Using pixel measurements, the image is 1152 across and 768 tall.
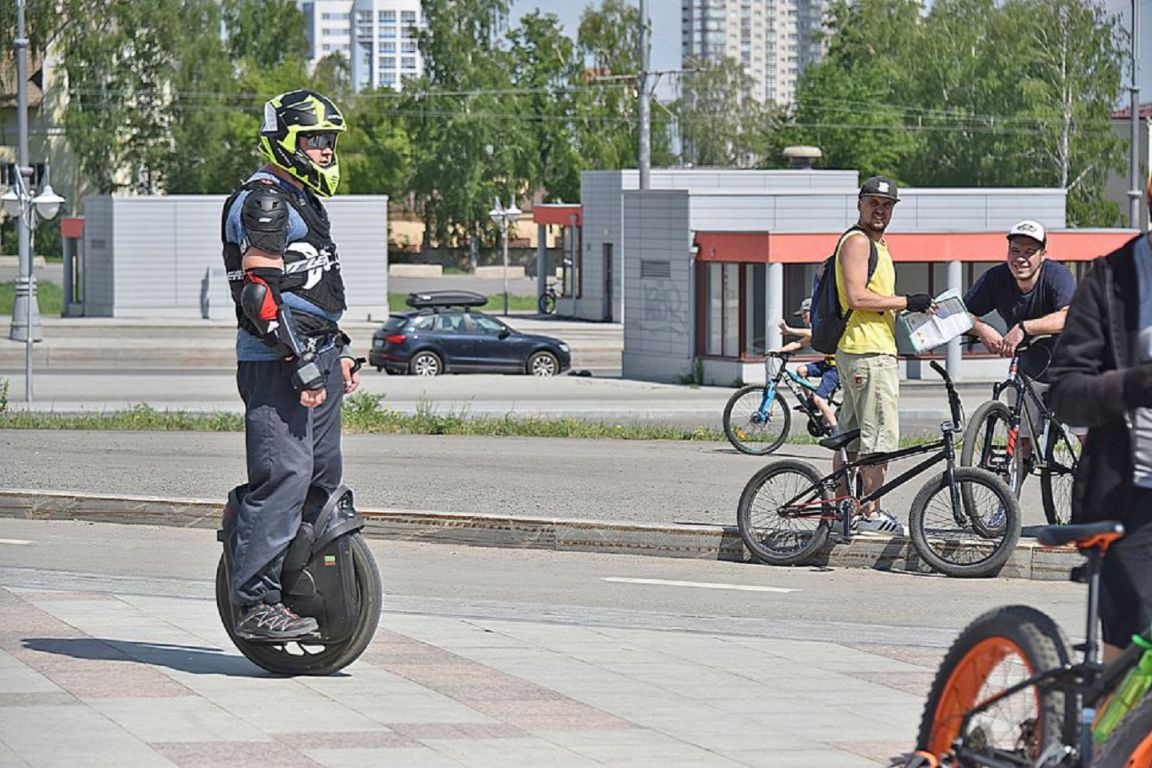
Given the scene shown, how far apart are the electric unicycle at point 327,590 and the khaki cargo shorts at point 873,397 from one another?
4115mm

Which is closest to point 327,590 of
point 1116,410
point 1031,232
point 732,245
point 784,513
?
point 1116,410

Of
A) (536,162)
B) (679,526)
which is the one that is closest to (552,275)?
(536,162)

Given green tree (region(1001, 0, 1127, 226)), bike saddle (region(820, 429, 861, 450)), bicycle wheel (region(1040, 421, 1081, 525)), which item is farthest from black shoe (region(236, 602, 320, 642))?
green tree (region(1001, 0, 1127, 226))

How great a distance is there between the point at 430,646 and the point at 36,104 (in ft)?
299

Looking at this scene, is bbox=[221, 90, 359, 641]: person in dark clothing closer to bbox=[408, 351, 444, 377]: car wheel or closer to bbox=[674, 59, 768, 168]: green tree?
bbox=[408, 351, 444, 377]: car wheel

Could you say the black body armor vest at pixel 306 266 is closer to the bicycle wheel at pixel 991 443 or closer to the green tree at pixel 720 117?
the bicycle wheel at pixel 991 443

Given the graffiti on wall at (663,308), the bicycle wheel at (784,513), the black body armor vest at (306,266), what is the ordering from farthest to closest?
the graffiti on wall at (663,308) < the bicycle wheel at (784,513) < the black body armor vest at (306,266)

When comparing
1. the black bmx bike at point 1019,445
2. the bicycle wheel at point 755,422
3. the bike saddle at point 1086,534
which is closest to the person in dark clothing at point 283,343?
the bike saddle at point 1086,534

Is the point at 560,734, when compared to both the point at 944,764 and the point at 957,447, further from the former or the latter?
the point at 957,447

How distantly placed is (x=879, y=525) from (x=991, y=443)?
133cm

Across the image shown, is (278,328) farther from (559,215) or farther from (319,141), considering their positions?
(559,215)

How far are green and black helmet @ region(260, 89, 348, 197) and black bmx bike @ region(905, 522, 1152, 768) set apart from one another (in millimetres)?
3256

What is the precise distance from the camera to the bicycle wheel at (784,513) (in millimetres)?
10719

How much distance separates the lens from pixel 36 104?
9450 centimetres
